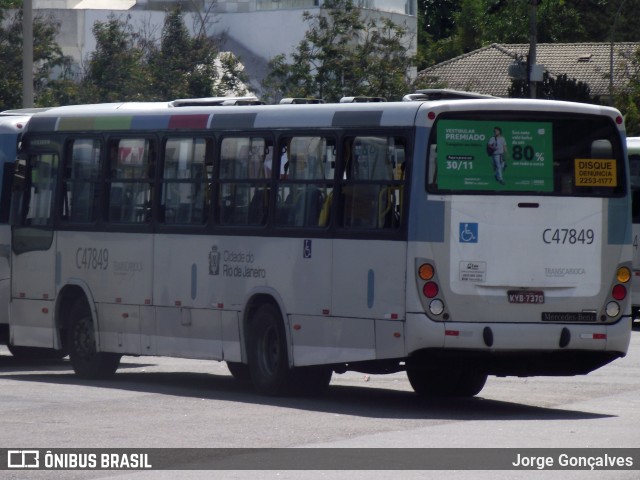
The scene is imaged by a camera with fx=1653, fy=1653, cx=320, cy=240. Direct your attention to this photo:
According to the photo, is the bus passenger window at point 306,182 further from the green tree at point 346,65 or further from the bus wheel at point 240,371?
the green tree at point 346,65

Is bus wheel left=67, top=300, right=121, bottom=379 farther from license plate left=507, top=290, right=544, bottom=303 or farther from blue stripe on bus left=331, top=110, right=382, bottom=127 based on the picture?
license plate left=507, top=290, right=544, bottom=303

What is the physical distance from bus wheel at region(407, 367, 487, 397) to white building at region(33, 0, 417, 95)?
44142 millimetres

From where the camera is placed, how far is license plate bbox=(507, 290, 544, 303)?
1435cm

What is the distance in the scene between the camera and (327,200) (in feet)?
50.0

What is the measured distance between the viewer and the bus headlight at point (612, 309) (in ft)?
48.2

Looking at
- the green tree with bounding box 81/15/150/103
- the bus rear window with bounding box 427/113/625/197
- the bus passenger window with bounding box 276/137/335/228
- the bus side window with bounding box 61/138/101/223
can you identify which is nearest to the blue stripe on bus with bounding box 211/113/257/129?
the bus passenger window with bounding box 276/137/335/228

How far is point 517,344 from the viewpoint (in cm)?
1423

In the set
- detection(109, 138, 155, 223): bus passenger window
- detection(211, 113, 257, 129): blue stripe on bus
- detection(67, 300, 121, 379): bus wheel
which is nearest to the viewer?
detection(211, 113, 257, 129): blue stripe on bus

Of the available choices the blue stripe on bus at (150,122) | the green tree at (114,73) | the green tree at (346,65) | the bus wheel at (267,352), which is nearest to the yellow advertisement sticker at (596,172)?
the bus wheel at (267,352)

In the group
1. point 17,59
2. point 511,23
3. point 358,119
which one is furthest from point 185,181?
point 511,23

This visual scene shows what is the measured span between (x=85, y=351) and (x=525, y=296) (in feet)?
18.8

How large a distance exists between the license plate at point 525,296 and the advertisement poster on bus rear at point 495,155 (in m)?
0.91

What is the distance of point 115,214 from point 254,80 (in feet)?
146

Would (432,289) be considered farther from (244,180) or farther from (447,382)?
(244,180)
